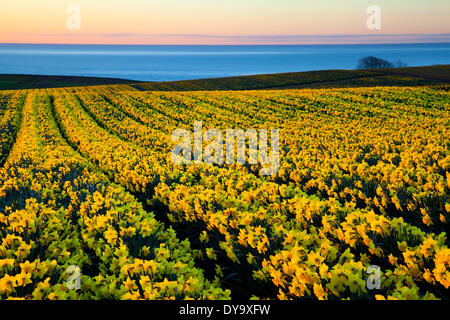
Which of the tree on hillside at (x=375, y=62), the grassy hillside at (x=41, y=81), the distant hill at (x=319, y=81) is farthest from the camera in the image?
the tree on hillside at (x=375, y=62)

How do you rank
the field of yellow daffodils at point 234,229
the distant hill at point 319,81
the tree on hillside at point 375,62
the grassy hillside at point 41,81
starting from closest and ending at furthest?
the field of yellow daffodils at point 234,229 → the distant hill at point 319,81 → the grassy hillside at point 41,81 → the tree on hillside at point 375,62

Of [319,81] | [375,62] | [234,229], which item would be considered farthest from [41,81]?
[375,62]

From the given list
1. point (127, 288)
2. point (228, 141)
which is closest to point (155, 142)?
point (228, 141)

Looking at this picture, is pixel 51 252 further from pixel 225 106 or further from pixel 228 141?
pixel 225 106

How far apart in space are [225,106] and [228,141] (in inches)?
567

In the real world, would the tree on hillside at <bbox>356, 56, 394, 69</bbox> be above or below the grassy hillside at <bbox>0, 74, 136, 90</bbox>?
above

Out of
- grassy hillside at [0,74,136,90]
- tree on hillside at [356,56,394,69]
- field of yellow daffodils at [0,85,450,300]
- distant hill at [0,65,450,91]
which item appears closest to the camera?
field of yellow daffodils at [0,85,450,300]

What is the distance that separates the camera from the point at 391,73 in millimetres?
60562

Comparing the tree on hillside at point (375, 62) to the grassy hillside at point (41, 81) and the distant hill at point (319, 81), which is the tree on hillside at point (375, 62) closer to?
the distant hill at point (319, 81)

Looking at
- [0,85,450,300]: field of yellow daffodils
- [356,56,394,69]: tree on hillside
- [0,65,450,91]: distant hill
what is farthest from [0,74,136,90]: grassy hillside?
[356,56,394,69]: tree on hillside

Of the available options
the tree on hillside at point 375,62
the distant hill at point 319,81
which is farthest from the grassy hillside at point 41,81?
→ the tree on hillside at point 375,62

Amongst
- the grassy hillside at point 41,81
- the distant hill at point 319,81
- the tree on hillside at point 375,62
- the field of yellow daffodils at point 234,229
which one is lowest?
the field of yellow daffodils at point 234,229

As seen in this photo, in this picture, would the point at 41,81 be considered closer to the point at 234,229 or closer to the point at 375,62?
the point at 234,229

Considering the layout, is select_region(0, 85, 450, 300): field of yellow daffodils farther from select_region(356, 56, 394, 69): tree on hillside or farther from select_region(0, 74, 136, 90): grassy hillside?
select_region(356, 56, 394, 69): tree on hillside
